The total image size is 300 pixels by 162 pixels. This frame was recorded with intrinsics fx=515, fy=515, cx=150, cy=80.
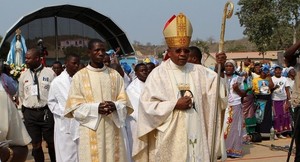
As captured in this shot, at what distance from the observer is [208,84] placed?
5125mm

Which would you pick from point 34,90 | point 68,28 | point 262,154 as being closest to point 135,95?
point 34,90

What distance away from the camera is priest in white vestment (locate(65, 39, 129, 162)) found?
555 centimetres

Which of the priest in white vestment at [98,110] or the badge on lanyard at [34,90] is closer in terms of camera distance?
the priest in white vestment at [98,110]

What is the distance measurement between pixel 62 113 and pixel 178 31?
2499 mm

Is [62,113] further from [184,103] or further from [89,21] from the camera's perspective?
[89,21]

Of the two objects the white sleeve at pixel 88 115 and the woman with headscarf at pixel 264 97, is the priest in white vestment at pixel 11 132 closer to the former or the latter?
the white sleeve at pixel 88 115

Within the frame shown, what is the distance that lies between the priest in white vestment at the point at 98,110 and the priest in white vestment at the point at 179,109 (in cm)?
56

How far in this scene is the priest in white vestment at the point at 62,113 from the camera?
6918 millimetres

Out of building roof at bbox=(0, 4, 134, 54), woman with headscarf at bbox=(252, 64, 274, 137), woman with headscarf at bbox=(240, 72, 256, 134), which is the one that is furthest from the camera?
building roof at bbox=(0, 4, 134, 54)

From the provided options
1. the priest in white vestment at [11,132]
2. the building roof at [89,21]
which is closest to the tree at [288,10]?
the building roof at [89,21]

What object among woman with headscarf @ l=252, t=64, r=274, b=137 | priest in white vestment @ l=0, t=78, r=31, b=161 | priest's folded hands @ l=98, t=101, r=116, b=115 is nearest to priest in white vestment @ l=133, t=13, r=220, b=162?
priest's folded hands @ l=98, t=101, r=116, b=115

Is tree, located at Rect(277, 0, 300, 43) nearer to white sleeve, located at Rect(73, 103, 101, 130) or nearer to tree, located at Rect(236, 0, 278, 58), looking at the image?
tree, located at Rect(236, 0, 278, 58)

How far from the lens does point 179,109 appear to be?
16.2 feet

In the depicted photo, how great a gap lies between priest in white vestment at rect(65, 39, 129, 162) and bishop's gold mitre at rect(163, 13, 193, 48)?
2.91 feet
